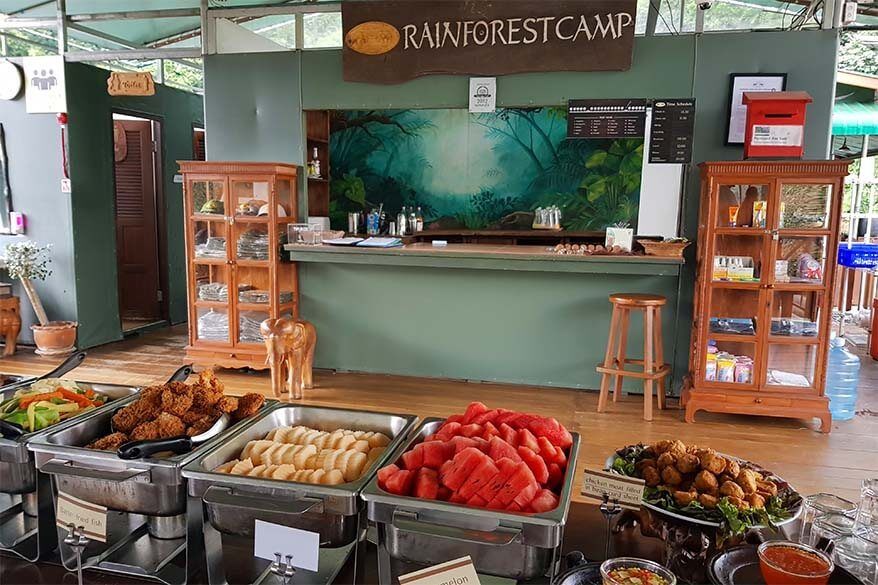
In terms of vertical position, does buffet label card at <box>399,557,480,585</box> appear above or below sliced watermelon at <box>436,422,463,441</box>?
below

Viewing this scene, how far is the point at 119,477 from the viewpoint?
5.09 feet

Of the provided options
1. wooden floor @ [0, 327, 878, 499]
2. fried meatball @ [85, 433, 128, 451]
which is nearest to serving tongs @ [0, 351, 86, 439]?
fried meatball @ [85, 433, 128, 451]

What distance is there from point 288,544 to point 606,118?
174 inches

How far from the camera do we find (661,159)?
16.6 feet

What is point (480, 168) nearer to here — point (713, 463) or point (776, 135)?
point (776, 135)

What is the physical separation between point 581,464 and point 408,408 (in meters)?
1.50

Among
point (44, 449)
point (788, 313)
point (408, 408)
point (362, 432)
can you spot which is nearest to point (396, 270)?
point (408, 408)

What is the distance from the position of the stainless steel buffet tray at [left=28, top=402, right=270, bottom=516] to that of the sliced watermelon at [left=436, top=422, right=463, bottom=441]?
585mm

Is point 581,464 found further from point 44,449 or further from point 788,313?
point 44,449

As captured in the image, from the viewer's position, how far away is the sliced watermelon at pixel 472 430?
5.63 ft

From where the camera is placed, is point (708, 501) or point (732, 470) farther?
point (732, 470)

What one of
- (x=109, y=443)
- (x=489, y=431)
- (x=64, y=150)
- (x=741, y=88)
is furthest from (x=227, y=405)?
(x=64, y=150)

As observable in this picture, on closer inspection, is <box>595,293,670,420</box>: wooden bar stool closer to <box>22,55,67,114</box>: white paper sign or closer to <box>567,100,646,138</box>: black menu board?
<box>567,100,646,138</box>: black menu board

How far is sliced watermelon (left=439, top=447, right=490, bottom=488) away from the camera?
4.87 feet
